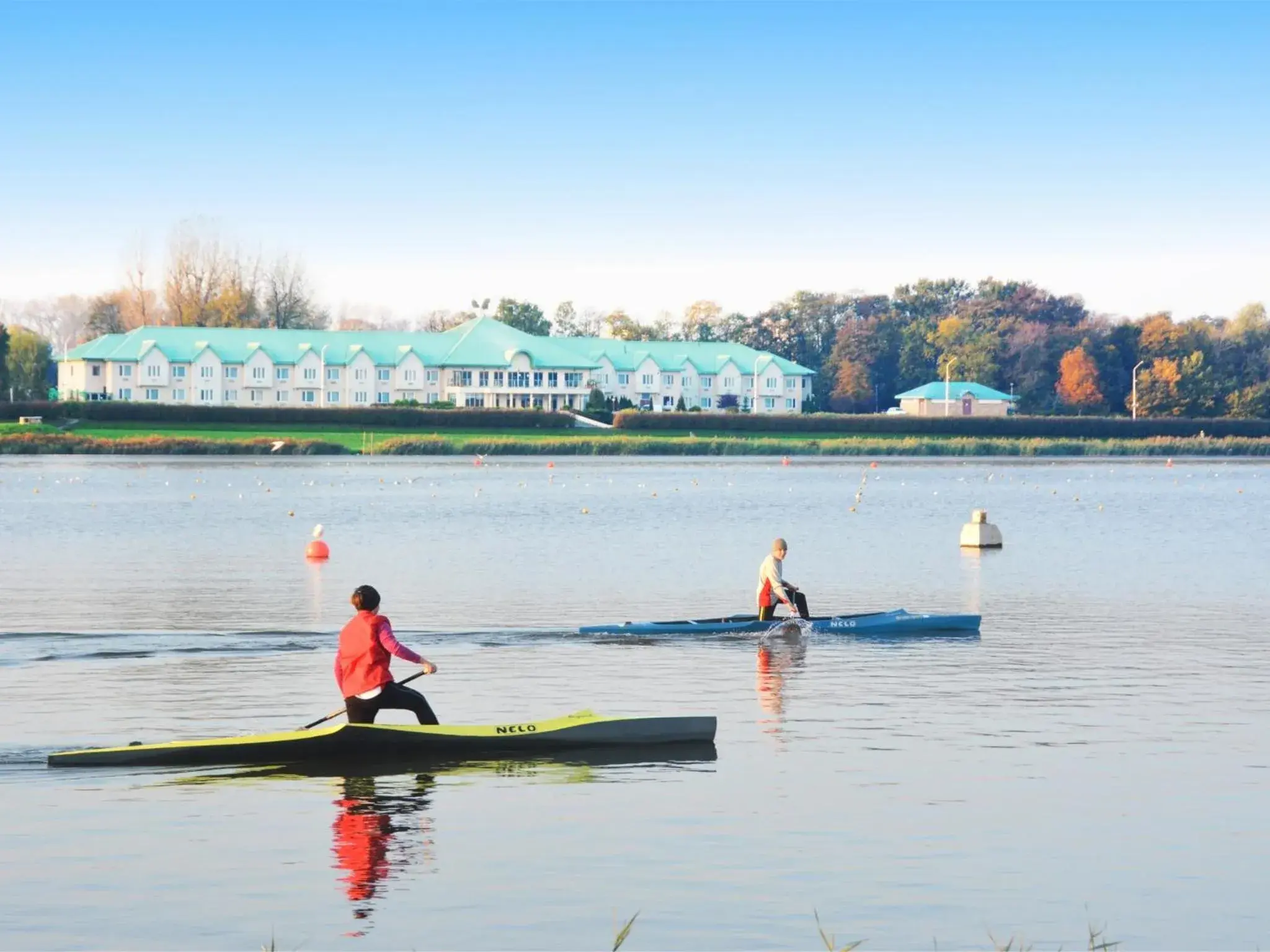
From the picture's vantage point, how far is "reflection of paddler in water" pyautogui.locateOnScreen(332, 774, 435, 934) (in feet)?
45.2

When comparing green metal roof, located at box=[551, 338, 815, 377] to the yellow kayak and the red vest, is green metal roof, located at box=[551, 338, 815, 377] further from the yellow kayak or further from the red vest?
the red vest

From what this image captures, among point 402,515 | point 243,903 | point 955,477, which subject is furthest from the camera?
point 955,477

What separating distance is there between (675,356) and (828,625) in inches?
6598

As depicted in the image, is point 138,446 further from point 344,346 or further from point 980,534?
point 980,534

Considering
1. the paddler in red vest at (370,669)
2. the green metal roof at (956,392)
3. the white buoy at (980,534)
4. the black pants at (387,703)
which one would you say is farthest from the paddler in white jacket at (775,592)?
the green metal roof at (956,392)

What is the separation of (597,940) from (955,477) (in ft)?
299

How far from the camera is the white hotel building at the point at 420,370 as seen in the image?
174125mm

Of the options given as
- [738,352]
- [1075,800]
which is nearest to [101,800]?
[1075,800]

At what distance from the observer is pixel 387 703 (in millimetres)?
18203

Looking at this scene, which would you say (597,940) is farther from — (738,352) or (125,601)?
(738,352)

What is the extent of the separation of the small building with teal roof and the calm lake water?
135 metres

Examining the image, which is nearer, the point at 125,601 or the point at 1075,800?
the point at 1075,800

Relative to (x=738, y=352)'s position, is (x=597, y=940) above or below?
below

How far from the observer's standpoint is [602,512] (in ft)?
214
